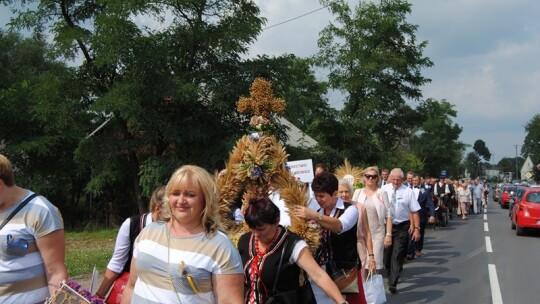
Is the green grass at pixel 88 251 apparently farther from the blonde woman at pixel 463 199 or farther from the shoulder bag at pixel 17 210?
the blonde woman at pixel 463 199

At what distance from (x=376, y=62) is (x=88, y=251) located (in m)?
17.2

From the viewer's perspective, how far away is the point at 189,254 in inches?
107

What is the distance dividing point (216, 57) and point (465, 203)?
15088 millimetres

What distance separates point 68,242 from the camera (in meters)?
17.4

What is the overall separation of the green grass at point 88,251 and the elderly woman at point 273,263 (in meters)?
6.96

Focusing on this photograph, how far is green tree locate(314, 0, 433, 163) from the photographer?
26.9 metres

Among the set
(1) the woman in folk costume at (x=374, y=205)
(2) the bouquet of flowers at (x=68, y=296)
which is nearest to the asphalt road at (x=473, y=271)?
(1) the woman in folk costume at (x=374, y=205)

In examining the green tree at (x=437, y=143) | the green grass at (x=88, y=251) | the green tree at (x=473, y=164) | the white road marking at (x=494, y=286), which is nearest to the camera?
the white road marking at (x=494, y=286)

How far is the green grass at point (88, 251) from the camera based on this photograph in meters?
10.7

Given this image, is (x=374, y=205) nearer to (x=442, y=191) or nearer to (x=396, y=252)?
(x=396, y=252)

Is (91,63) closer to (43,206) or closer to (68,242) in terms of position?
(68,242)

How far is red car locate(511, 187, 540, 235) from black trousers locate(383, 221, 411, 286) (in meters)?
10.3

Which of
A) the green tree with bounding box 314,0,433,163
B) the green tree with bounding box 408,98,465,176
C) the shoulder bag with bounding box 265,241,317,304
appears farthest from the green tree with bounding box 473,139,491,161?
the shoulder bag with bounding box 265,241,317,304

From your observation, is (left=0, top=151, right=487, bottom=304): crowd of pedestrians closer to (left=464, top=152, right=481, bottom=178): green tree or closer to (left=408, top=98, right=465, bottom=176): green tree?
(left=408, top=98, right=465, bottom=176): green tree
